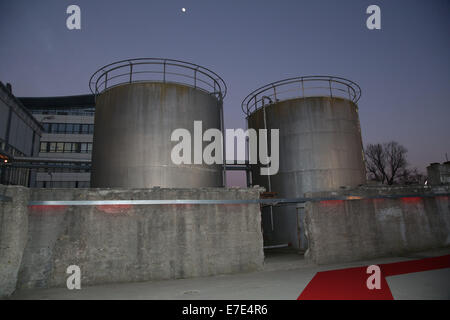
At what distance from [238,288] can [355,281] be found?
3.34m

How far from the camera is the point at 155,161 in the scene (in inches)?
423

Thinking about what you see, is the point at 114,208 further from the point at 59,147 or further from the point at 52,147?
the point at 52,147

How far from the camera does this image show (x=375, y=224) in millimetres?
11164

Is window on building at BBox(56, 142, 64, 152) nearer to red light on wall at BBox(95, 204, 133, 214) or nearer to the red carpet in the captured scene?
red light on wall at BBox(95, 204, 133, 214)

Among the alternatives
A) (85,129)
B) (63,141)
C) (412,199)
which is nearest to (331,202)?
(412,199)

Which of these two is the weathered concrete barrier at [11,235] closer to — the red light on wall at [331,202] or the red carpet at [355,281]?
the red carpet at [355,281]

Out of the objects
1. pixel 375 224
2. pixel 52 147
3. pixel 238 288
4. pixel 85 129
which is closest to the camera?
pixel 238 288

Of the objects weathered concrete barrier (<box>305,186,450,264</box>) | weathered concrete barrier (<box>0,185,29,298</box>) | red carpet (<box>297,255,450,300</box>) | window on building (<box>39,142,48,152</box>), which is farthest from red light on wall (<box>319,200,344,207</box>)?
window on building (<box>39,142,48,152</box>)

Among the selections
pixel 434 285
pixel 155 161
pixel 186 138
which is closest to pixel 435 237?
pixel 434 285

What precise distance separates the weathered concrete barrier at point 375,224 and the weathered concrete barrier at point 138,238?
263cm

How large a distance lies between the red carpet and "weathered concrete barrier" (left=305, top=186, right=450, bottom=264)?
4.15ft

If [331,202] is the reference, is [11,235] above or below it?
below

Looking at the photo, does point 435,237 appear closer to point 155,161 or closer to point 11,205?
point 155,161
